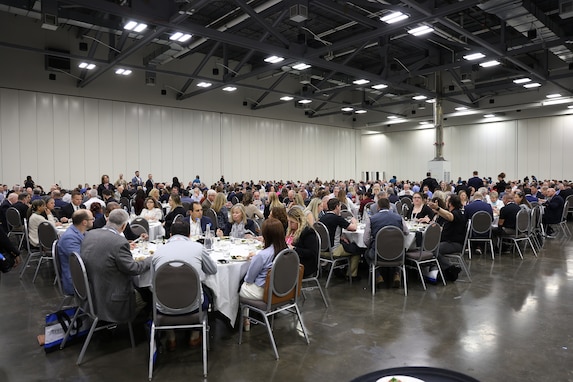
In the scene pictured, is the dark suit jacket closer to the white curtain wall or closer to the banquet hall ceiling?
the banquet hall ceiling

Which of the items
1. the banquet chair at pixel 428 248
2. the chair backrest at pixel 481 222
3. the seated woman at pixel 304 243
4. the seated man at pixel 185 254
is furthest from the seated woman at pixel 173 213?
the chair backrest at pixel 481 222

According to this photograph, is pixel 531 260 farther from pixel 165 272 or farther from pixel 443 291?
pixel 165 272

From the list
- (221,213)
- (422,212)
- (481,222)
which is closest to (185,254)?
(221,213)

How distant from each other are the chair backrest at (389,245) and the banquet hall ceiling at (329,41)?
5.17 metres

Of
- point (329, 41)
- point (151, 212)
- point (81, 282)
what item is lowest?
point (81, 282)

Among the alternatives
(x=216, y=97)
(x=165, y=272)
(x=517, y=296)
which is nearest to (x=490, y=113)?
(x=216, y=97)

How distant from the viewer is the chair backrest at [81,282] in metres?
3.44

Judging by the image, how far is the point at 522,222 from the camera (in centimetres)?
768

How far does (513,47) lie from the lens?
12625mm

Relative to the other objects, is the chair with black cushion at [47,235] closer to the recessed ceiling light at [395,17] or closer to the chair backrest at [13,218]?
the chair backrest at [13,218]

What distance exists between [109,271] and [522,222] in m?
7.39

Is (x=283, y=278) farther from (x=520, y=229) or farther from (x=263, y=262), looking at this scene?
(x=520, y=229)

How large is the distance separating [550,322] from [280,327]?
304 cm

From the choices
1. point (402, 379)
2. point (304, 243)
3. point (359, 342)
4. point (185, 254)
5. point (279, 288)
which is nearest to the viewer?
point (402, 379)
